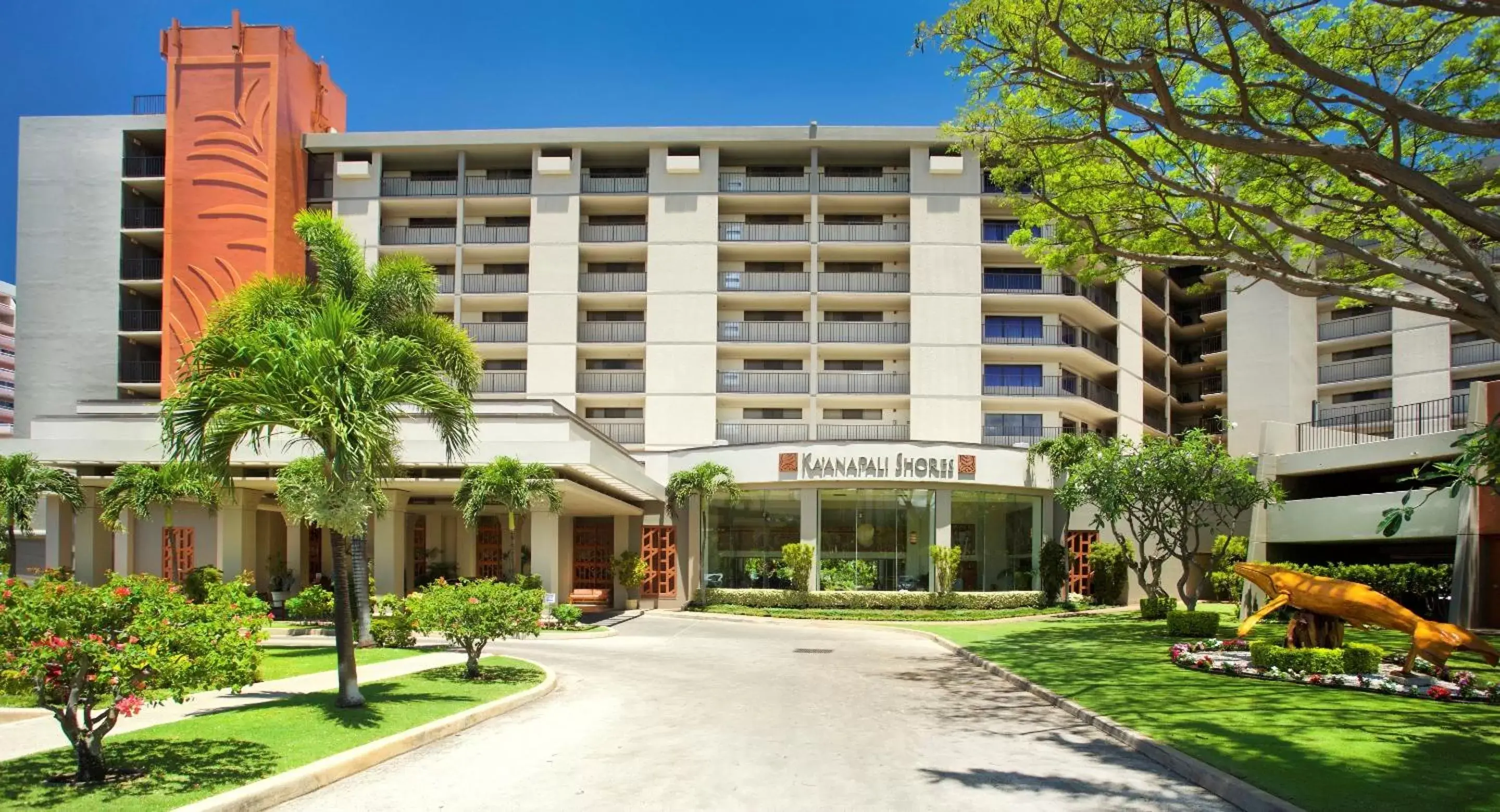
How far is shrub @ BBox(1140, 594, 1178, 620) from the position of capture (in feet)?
99.6

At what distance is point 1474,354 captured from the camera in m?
49.2

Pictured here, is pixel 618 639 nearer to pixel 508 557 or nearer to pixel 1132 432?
pixel 508 557

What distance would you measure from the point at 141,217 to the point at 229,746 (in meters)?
50.1

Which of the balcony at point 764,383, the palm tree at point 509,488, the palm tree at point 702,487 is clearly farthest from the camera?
the balcony at point 764,383

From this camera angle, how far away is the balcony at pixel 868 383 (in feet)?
168

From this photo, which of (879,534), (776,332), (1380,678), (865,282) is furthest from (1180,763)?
(865,282)

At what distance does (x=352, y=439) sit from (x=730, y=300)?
39273 millimetres

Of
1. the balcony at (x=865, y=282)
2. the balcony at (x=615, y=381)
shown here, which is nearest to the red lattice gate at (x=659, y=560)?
the balcony at (x=615, y=381)

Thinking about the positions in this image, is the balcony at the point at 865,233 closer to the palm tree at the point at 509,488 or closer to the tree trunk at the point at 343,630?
the palm tree at the point at 509,488

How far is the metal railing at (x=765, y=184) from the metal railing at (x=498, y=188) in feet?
31.5

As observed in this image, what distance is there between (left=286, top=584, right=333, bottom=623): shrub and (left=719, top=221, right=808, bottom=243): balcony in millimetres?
28614

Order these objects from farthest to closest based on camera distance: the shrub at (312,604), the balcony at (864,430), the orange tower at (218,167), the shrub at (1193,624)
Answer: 1. the balcony at (864,430)
2. the orange tower at (218,167)
3. the shrub at (312,604)
4. the shrub at (1193,624)

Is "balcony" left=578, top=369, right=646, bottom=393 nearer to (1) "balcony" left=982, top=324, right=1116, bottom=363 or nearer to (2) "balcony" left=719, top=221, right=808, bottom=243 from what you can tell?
(2) "balcony" left=719, top=221, right=808, bottom=243

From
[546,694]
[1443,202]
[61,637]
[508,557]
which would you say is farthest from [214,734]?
[508,557]
